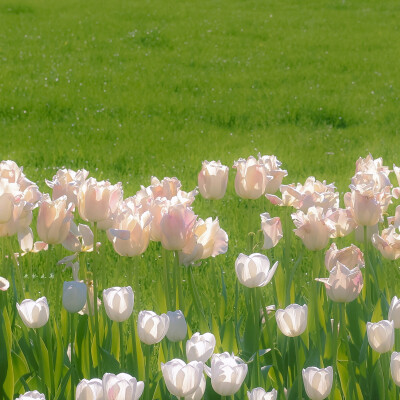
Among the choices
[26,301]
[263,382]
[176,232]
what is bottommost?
[263,382]

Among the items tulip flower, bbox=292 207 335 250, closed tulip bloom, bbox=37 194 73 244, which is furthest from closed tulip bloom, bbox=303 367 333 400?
closed tulip bloom, bbox=37 194 73 244

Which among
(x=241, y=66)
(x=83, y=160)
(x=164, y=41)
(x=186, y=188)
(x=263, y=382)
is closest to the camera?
(x=263, y=382)

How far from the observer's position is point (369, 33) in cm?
1387

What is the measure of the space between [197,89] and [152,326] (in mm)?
8694

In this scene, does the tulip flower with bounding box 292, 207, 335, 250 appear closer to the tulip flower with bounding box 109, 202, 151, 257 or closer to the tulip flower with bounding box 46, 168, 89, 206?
the tulip flower with bounding box 109, 202, 151, 257

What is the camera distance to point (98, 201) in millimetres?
2332

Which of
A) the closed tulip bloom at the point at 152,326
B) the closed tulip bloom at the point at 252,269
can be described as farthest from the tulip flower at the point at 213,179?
the closed tulip bloom at the point at 152,326

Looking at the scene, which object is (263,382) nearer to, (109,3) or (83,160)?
(83,160)

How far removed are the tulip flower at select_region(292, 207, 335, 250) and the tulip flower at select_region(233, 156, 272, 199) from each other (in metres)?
0.38

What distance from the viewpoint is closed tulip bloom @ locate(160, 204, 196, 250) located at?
2191 millimetres

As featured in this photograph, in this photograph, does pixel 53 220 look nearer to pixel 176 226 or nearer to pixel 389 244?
pixel 176 226

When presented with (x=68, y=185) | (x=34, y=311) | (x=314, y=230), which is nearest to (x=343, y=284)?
(x=314, y=230)

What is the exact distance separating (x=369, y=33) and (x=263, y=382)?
1270cm

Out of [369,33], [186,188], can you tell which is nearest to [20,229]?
[186,188]
